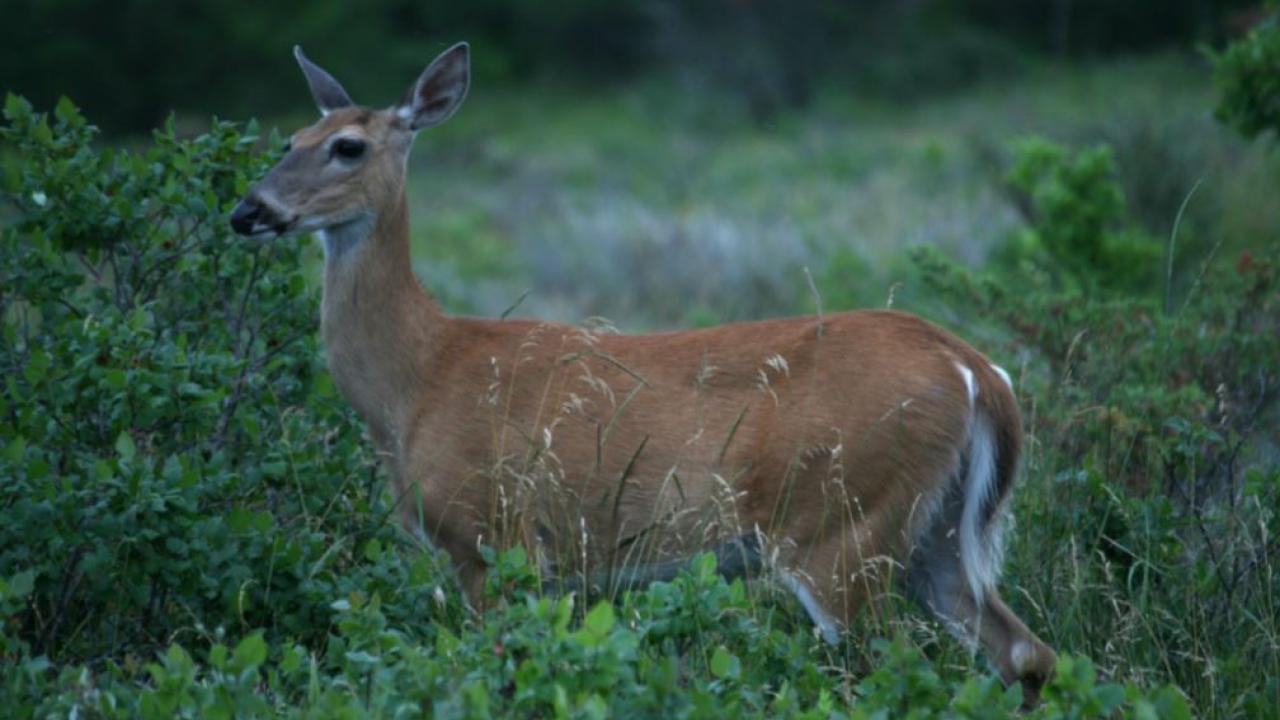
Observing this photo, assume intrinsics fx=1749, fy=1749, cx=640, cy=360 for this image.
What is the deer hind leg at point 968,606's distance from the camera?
5.00m

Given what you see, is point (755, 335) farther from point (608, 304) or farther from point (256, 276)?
point (608, 304)

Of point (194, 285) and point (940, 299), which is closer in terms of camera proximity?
point (194, 285)

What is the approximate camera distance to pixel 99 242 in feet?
18.9

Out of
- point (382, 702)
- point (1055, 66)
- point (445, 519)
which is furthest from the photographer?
point (1055, 66)

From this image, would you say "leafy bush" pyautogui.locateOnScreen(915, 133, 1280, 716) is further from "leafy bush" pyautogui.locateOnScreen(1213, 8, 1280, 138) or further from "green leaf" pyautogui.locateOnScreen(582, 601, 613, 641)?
"green leaf" pyautogui.locateOnScreen(582, 601, 613, 641)

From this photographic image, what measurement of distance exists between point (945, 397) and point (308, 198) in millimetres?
2139

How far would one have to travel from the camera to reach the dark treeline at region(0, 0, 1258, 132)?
2547 centimetres

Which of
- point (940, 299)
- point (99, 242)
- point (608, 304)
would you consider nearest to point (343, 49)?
point (608, 304)

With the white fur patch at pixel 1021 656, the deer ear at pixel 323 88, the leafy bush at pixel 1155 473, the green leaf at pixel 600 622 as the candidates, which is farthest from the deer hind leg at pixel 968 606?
the deer ear at pixel 323 88

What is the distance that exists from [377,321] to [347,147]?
59cm

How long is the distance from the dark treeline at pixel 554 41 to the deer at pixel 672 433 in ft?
59.7

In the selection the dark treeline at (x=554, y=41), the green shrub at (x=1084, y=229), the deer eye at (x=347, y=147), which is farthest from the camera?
the dark treeline at (x=554, y=41)

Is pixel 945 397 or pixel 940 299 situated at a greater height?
pixel 945 397

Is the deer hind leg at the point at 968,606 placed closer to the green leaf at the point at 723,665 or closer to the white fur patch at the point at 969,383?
the white fur patch at the point at 969,383
